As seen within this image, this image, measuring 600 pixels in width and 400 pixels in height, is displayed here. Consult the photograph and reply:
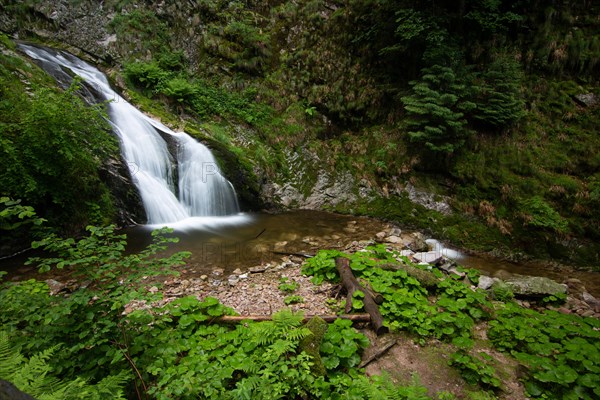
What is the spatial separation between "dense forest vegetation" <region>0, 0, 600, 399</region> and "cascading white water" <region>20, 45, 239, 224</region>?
0.56m

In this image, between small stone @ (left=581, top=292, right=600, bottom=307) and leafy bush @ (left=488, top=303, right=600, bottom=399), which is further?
small stone @ (left=581, top=292, right=600, bottom=307)

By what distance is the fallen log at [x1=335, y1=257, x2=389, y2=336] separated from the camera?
345cm

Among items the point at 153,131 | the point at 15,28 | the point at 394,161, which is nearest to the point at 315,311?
the point at 394,161

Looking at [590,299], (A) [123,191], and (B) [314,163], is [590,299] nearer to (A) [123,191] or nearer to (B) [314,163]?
(B) [314,163]

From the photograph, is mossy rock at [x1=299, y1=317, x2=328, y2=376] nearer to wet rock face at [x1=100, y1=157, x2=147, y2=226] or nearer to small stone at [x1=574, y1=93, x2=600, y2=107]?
wet rock face at [x1=100, y1=157, x2=147, y2=226]

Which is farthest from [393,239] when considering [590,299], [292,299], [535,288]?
[292,299]

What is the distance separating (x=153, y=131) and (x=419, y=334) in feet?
29.8

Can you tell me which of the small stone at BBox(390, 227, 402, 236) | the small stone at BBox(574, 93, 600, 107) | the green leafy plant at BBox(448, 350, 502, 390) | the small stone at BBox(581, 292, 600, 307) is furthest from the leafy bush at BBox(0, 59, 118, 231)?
the small stone at BBox(574, 93, 600, 107)

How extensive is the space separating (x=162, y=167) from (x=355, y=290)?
7.00m

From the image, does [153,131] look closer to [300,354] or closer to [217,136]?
[217,136]

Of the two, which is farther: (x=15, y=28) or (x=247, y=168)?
(x=15, y=28)

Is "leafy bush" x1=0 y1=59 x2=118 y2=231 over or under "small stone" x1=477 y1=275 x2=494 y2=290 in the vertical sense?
over

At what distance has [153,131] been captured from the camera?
8.95m

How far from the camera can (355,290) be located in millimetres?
3953
